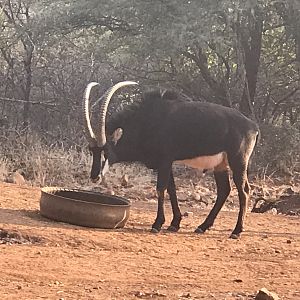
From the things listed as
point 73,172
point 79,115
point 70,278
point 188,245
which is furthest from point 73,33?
point 70,278

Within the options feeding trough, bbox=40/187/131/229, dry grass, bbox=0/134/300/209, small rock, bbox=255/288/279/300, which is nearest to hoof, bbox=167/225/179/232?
feeding trough, bbox=40/187/131/229

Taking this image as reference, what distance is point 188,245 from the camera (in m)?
8.52

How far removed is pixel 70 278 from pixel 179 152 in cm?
349

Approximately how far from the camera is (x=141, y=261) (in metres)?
7.34

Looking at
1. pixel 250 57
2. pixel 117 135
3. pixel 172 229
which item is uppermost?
pixel 250 57

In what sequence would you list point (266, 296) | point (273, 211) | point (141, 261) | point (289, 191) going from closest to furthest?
1. point (266, 296)
2. point (141, 261)
3. point (273, 211)
4. point (289, 191)

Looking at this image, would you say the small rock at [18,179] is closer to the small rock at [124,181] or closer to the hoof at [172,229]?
the small rock at [124,181]

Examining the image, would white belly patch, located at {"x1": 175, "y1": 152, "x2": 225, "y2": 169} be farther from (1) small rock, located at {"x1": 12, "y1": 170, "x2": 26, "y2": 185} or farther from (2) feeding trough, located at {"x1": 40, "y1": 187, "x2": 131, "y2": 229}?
(1) small rock, located at {"x1": 12, "y1": 170, "x2": 26, "y2": 185}

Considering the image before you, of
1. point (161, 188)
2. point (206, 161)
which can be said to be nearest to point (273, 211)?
point (206, 161)

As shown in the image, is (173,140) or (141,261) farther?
(173,140)

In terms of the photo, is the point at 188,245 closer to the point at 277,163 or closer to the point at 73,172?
the point at 73,172

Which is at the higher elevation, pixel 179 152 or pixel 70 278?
pixel 179 152

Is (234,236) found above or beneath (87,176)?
beneath

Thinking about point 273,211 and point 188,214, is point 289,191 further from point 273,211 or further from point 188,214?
point 188,214
